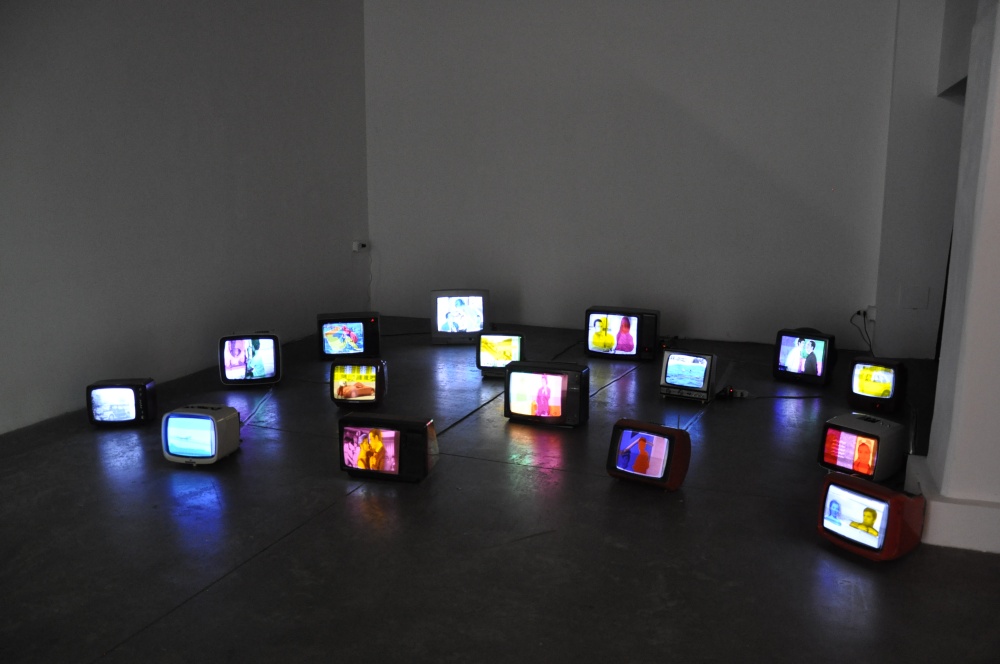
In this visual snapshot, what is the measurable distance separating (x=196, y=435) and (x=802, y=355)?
197 inches

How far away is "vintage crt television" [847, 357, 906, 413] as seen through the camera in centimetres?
632

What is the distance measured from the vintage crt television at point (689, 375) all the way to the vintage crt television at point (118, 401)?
4032mm

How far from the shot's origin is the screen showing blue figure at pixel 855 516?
13.2 ft

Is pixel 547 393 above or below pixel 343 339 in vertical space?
below

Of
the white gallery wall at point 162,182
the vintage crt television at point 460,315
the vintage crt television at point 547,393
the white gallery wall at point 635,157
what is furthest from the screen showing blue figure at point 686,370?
the white gallery wall at point 162,182

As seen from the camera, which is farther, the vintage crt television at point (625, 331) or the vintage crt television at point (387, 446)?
the vintage crt television at point (625, 331)

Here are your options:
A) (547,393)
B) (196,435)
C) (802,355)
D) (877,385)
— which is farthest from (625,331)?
(196,435)

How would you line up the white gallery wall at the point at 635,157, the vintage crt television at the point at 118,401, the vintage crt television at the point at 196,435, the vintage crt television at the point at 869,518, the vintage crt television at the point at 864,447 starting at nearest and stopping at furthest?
the vintage crt television at the point at 869,518, the vintage crt television at the point at 864,447, the vintage crt television at the point at 196,435, the vintage crt television at the point at 118,401, the white gallery wall at the point at 635,157

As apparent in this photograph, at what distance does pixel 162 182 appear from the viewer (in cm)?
735

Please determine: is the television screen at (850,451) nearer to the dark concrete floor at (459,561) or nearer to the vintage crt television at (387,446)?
the dark concrete floor at (459,561)

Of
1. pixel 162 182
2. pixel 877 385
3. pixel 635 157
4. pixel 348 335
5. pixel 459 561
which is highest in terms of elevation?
pixel 635 157

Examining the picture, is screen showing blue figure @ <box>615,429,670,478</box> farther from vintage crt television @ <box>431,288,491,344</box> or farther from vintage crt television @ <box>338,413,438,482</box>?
vintage crt television @ <box>431,288,491,344</box>

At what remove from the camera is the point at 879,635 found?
3.44 meters

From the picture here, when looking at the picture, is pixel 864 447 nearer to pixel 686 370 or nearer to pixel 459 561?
pixel 686 370
